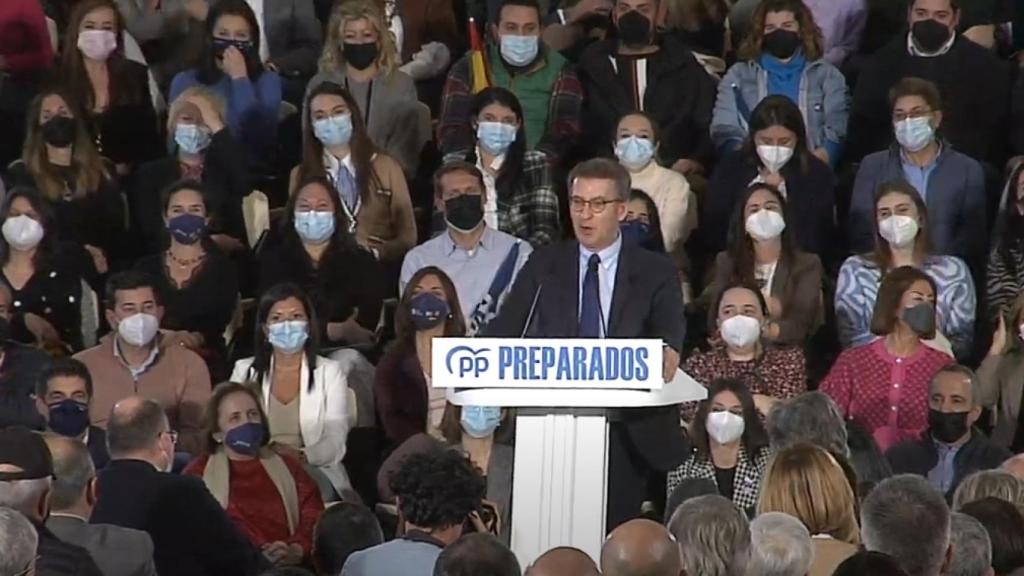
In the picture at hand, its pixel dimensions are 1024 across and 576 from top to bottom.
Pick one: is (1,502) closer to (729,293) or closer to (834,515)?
(834,515)

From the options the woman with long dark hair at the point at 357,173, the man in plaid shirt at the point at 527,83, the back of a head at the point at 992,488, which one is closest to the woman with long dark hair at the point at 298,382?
the woman with long dark hair at the point at 357,173

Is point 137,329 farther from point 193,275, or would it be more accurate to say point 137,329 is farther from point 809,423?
point 809,423

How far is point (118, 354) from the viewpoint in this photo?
383 inches

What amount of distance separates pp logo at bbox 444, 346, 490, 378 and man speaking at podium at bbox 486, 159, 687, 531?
0.93 meters

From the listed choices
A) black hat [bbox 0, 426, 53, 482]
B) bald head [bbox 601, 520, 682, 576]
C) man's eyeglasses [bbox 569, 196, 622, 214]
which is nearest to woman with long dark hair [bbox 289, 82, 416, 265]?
man's eyeglasses [bbox 569, 196, 622, 214]

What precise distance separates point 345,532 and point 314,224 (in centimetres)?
291

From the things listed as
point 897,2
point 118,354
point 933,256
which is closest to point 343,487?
point 118,354

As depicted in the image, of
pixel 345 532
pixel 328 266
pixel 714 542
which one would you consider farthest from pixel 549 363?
pixel 328 266

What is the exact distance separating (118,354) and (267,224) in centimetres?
145

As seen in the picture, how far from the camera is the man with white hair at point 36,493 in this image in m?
5.99

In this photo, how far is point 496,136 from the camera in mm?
10750

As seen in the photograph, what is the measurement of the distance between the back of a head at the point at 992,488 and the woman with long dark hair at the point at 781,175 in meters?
3.73

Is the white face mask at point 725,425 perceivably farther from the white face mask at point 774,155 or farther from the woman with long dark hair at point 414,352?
the white face mask at point 774,155

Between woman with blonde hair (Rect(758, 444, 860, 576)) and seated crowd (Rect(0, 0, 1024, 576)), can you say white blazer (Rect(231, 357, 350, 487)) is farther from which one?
woman with blonde hair (Rect(758, 444, 860, 576))
